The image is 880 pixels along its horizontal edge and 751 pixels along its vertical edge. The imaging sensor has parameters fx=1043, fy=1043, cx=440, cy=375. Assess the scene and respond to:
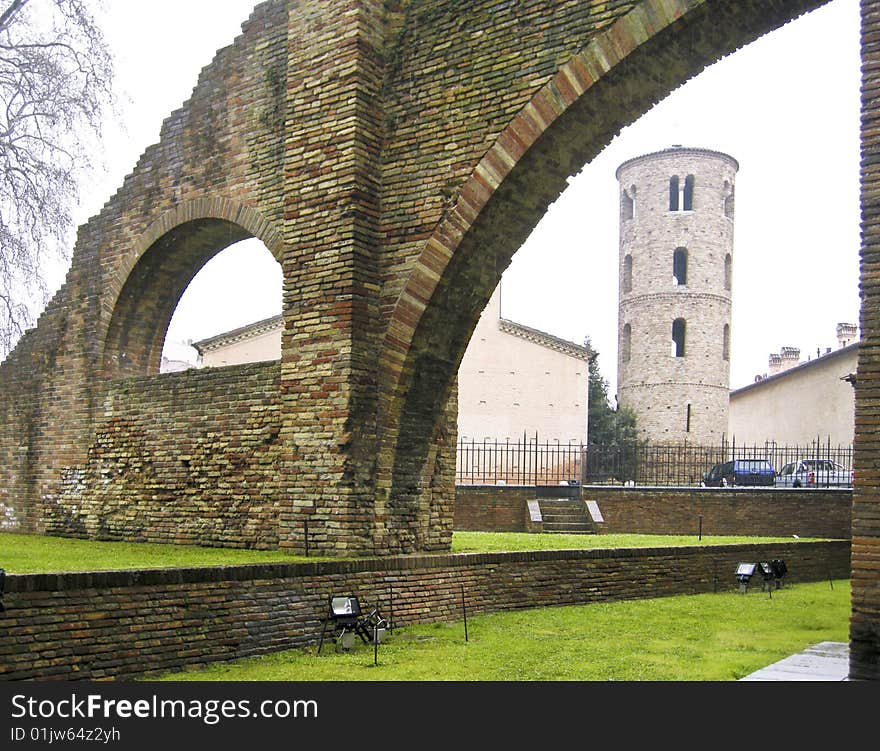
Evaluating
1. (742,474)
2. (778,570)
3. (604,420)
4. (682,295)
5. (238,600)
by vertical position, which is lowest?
(778,570)

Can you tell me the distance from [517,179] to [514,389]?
69.5 ft

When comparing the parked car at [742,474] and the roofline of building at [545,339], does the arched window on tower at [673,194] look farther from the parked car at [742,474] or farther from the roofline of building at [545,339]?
the parked car at [742,474]

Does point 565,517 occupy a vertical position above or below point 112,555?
below

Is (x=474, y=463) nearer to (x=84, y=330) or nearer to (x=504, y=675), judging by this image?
(x=84, y=330)

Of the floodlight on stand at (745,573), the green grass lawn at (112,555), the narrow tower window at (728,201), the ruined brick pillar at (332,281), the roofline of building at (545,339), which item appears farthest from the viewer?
the narrow tower window at (728,201)

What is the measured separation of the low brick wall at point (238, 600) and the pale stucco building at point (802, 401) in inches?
773

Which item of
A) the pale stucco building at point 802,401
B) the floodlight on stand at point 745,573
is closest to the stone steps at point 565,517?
the floodlight on stand at point 745,573

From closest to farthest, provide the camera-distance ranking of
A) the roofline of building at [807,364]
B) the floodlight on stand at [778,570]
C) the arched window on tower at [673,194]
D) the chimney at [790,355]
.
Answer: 1. the floodlight on stand at [778,570]
2. the roofline of building at [807,364]
3. the arched window on tower at [673,194]
4. the chimney at [790,355]

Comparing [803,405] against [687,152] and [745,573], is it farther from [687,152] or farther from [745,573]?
[745,573]

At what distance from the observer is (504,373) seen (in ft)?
98.7

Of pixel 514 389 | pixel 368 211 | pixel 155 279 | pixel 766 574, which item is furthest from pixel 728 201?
pixel 368 211

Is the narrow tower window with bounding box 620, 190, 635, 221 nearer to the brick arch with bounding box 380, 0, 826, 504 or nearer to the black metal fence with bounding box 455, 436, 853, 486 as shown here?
the black metal fence with bounding box 455, 436, 853, 486

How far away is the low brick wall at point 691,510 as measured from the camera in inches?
763
